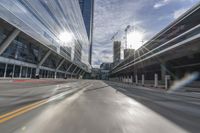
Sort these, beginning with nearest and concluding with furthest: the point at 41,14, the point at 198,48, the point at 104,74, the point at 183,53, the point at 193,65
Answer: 1. the point at 198,48
2. the point at 183,53
3. the point at 193,65
4. the point at 41,14
5. the point at 104,74

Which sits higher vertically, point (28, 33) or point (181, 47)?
point (28, 33)

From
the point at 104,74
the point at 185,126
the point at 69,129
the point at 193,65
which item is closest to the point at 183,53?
the point at 193,65

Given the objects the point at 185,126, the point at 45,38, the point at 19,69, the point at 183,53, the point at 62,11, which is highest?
the point at 62,11

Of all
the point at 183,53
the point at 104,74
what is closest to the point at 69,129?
the point at 183,53

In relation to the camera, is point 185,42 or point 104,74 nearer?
point 185,42

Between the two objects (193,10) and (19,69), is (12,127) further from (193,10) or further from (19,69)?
(19,69)

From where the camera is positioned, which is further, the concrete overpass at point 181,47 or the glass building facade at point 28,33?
the glass building facade at point 28,33

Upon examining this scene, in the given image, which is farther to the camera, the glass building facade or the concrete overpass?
the glass building facade

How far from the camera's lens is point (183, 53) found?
25.1 meters

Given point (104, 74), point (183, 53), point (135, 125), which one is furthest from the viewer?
point (104, 74)

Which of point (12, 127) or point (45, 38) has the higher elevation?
point (45, 38)

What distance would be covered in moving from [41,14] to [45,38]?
699 cm

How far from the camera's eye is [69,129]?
338 cm

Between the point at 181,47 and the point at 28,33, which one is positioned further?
the point at 28,33
